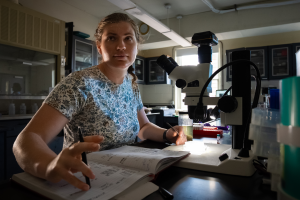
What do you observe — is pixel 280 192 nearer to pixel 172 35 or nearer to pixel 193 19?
pixel 172 35

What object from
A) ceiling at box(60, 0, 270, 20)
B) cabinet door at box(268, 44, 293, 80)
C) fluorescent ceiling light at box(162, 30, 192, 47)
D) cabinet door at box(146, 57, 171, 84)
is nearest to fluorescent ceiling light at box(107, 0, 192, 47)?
fluorescent ceiling light at box(162, 30, 192, 47)

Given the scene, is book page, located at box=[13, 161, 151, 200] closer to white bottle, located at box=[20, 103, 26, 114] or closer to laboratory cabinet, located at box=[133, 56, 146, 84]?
white bottle, located at box=[20, 103, 26, 114]

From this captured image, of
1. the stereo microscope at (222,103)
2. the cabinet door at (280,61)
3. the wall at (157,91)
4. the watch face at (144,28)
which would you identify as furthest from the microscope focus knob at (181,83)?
the wall at (157,91)

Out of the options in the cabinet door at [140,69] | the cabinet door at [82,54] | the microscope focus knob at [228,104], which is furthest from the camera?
the cabinet door at [140,69]

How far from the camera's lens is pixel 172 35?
146 inches

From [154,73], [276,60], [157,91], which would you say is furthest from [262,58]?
[157,91]

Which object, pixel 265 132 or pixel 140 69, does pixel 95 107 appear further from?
pixel 140 69

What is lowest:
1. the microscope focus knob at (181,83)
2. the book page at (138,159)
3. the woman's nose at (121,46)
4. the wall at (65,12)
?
the book page at (138,159)

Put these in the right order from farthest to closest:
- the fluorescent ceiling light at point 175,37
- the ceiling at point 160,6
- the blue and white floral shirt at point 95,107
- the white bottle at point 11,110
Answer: the ceiling at point 160,6 < the fluorescent ceiling light at point 175,37 < the white bottle at point 11,110 < the blue and white floral shirt at point 95,107

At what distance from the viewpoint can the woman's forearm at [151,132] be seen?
1.21m

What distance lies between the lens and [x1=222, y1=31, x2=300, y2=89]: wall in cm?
394

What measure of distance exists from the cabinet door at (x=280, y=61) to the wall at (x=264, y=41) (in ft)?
0.98

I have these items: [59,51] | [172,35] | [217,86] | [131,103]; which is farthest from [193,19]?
[131,103]

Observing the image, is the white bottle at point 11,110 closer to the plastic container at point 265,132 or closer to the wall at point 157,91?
the plastic container at point 265,132
